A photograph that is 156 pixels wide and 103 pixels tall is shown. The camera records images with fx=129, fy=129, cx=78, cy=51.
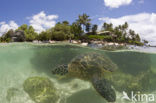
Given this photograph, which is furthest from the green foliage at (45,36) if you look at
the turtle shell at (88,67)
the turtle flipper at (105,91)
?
the turtle flipper at (105,91)

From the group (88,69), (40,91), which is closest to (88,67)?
(88,69)

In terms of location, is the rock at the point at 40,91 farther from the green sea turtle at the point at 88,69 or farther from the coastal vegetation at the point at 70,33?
the coastal vegetation at the point at 70,33

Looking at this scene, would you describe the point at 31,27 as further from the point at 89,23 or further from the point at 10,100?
the point at 10,100

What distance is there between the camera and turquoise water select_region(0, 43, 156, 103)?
7.38 metres

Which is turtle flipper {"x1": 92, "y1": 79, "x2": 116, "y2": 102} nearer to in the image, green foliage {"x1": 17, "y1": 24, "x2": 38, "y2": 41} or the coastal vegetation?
the coastal vegetation

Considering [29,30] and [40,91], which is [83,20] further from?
[40,91]

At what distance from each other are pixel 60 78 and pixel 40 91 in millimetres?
1700

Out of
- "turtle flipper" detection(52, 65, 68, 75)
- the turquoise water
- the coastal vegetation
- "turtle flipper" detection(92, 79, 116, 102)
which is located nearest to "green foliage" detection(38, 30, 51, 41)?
the coastal vegetation

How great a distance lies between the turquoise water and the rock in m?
0.38

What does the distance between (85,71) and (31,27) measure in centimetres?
3793

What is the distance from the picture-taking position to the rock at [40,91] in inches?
256

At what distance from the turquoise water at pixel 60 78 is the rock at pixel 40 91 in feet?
1.25

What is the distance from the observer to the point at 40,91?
661 cm

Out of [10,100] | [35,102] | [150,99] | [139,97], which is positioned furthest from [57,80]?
[150,99]
